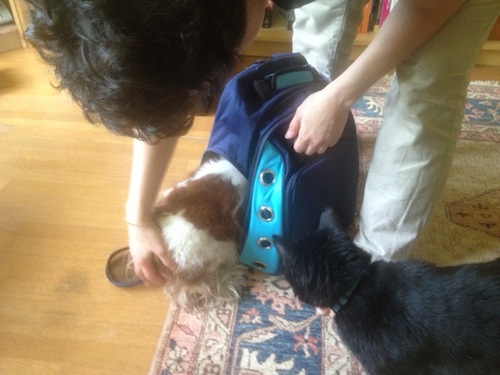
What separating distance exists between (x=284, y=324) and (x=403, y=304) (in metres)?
0.29

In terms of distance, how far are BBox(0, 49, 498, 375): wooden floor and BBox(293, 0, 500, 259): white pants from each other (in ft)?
1.74

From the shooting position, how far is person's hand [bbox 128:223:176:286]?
0.88 metres

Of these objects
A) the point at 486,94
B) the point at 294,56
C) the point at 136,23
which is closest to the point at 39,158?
the point at 294,56

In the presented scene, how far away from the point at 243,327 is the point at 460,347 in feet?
1.41

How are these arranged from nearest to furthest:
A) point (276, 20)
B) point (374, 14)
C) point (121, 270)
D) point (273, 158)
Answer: point (273, 158), point (121, 270), point (374, 14), point (276, 20)

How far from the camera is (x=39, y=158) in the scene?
4.55ft

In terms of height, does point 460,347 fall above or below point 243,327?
above

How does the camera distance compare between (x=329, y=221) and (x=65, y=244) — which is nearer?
(x=329, y=221)

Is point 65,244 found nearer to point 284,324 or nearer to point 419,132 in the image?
point 284,324

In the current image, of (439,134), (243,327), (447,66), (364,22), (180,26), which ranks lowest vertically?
(243,327)

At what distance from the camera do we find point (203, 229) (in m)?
0.90

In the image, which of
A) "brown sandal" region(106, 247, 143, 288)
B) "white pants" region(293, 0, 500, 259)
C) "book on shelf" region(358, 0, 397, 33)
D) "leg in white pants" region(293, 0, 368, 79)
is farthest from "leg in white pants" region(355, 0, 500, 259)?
"book on shelf" region(358, 0, 397, 33)

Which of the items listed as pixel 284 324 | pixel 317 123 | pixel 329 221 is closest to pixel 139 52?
pixel 317 123

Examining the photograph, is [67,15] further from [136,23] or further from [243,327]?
[243,327]
